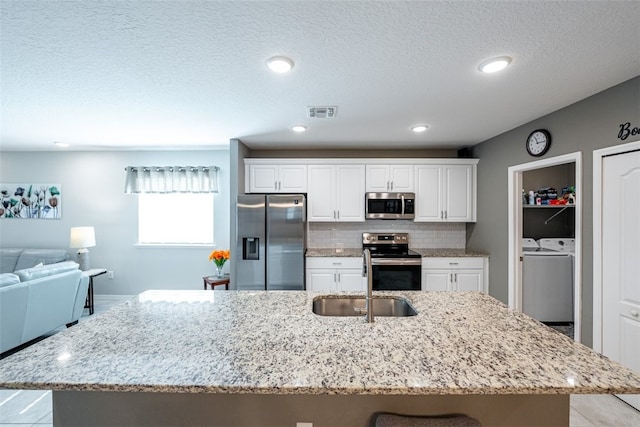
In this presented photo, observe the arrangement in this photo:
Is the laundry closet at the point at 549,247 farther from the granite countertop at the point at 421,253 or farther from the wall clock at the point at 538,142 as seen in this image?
the wall clock at the point at 538,142

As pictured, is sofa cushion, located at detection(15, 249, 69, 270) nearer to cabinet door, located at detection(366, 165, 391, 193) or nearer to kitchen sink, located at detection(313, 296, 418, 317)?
kitchen sink, located at detection(313, 296, 418, 317)

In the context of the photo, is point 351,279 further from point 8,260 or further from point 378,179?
point 8,260

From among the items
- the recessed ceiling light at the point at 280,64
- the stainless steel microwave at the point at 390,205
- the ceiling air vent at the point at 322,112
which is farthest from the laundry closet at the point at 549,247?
the recessed ceiling light at the point at 280,64

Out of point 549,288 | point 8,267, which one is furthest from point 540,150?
point 8,267

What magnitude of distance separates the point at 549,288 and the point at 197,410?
397cm

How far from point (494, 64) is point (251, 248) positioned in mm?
3006

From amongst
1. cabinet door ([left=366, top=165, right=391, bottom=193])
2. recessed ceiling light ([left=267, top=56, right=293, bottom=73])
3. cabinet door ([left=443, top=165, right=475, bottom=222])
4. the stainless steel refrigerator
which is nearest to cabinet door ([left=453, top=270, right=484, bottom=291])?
cabinet door ([left=443, top=165, right=475, bottom=222])

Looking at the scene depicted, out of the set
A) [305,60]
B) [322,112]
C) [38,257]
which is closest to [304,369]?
[305,60]

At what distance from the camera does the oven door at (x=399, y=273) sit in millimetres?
3510

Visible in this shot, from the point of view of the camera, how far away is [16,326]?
2629mm

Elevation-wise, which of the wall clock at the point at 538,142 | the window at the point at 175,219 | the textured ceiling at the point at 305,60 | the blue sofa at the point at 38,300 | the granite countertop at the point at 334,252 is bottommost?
the blue sofa at the point at 38,300

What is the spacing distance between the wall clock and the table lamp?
570 centimetres

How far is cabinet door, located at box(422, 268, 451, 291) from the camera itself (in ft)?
11.8

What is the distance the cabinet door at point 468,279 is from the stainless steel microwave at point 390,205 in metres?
0.95
